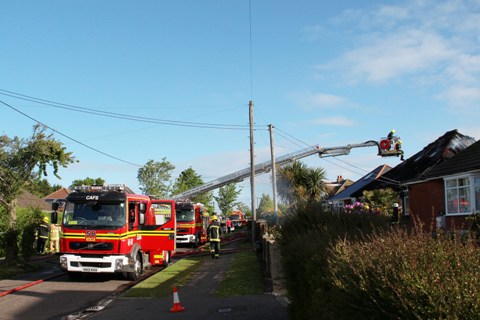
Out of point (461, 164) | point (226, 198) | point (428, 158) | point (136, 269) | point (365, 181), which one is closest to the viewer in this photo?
point (136, 269)

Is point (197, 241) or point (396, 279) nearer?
point (396, 279)

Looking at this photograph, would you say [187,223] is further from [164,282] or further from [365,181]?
[365,181]

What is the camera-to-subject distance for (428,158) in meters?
31.4

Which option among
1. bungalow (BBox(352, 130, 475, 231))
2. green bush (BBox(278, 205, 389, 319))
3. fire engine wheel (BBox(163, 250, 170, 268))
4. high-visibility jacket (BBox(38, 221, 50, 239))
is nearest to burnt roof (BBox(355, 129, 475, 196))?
bungalow (BBox(352, 130, 475, 231))

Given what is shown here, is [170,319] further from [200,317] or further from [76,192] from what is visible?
[76,192]

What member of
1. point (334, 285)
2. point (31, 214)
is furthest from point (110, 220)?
point (334, 285)

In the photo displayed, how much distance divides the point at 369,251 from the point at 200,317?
5930mm

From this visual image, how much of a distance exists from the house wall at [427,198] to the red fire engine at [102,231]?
13197 mm

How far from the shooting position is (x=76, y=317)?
10.5 meters

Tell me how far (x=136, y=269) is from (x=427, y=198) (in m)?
15.3

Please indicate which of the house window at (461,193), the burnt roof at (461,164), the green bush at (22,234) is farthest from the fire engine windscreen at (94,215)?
the house window at (461,193)

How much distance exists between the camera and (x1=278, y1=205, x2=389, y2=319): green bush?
5.04 m

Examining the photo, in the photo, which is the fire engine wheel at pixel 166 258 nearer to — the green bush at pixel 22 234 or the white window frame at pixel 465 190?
the green bush at pixel 22 234

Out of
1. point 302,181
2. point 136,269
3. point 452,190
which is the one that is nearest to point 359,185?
point 302,181
